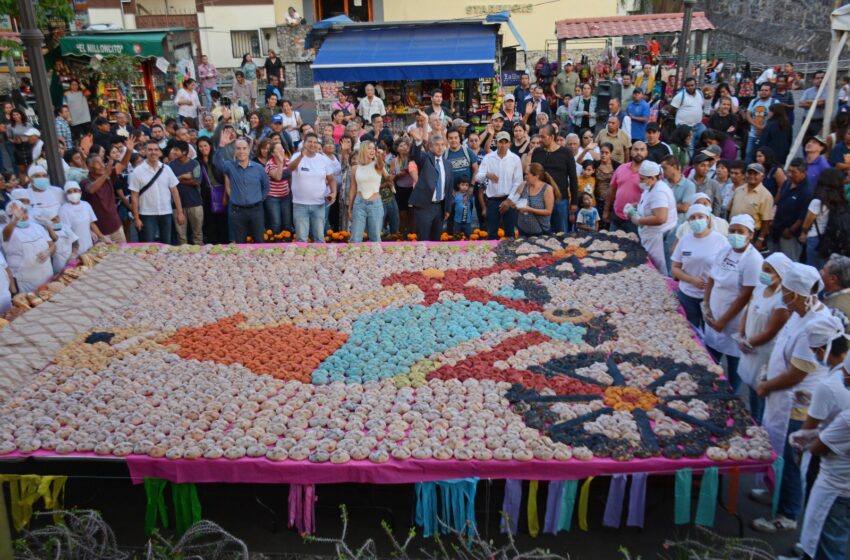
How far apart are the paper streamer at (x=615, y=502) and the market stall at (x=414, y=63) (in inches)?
487

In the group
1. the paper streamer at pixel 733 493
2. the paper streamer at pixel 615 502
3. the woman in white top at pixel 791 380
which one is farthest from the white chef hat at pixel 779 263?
the paper streamer at pixel 615 502

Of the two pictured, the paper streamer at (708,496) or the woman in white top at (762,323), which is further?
the woman in white top at (762,323)

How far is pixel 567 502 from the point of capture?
5.02m

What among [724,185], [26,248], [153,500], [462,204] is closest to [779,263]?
[724,185]

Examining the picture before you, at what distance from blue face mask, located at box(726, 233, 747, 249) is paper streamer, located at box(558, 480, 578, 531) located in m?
2.43

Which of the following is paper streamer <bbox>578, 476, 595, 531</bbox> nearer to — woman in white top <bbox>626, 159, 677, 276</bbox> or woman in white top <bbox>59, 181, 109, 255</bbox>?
woman in white top <bbox>626, 159, 677, 276</bbox>

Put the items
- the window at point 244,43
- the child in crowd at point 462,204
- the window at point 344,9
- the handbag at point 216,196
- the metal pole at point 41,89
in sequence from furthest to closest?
the window at point 244,43 → the window at point 344,9 → the handbag at point 216,196 → the child in crowd at point 462,204 → the metal pole at point 41,89

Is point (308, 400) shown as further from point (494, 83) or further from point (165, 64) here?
point (165, 64)

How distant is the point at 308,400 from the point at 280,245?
3652 mm

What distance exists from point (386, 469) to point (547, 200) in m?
4.81

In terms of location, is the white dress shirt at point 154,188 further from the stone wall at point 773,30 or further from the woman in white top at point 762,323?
the stone wall at point 773,30

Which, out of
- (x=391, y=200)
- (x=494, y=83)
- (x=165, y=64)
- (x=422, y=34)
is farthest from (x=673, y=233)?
(x=165, y=64)

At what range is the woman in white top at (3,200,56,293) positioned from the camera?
25.4 ft

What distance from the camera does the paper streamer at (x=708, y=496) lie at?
4.89 meters
